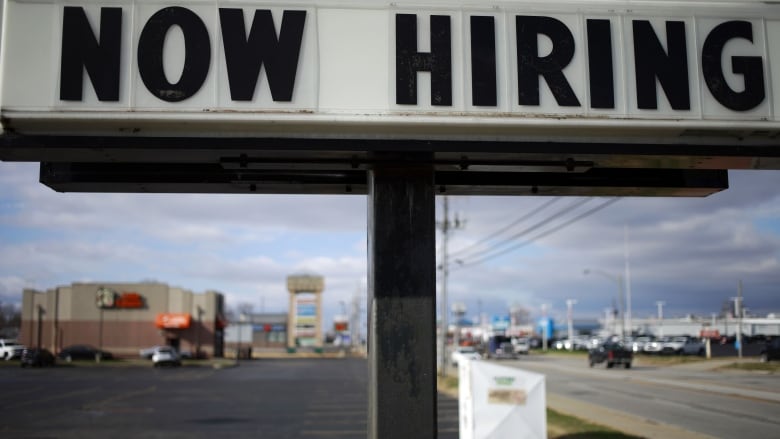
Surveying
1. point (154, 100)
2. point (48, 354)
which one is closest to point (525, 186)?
point (154, 100)

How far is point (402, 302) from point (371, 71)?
7.68 ft

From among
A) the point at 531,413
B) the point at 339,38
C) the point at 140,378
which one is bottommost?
the point at 140,378

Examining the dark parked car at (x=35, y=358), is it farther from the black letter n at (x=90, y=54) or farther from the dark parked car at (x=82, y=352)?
the black letter n at (x=90, y=54)

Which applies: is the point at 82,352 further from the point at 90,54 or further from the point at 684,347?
the point at 90,54

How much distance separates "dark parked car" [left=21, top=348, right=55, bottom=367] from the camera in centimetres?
5238

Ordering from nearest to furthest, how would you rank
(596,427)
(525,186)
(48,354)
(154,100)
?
(154,100), (525,186), (596,427), (48,354)

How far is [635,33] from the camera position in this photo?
25.1ft

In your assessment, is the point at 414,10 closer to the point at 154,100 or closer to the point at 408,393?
the point at 154,100

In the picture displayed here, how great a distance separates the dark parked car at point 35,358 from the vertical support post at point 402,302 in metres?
52.0

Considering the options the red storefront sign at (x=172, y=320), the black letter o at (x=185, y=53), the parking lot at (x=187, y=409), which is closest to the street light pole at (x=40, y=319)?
the red storefront sign at (x=172, y=320)

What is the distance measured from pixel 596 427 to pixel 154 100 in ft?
41.1

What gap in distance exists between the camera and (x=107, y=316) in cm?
7056

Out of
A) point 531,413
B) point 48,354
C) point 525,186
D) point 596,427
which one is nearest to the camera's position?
point 531,413

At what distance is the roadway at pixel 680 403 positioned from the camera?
16.3m
